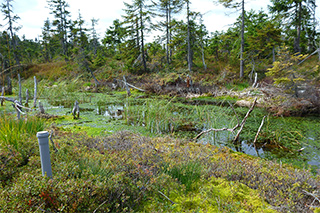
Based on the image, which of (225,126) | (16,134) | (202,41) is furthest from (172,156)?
(202,41)

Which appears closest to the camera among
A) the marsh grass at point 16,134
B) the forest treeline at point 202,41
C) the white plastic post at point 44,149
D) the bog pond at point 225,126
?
the white plastic post at point 44,149

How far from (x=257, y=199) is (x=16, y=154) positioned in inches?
128

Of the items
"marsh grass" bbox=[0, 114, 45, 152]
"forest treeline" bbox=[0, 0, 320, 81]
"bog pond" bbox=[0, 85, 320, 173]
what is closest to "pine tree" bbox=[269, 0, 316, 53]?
"forest treeline" bbox=[0, 0, 320, 81]

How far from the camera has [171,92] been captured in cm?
1323

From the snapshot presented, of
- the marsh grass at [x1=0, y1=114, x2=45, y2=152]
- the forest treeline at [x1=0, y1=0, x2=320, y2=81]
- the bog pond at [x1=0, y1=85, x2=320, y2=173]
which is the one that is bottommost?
the bog pond at [x1=0, y1=85, x2=320, y2=173]

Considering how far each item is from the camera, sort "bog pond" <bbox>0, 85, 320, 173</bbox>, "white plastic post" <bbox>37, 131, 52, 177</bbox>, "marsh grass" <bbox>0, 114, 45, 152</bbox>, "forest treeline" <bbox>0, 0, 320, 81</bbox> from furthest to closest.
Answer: "forest treeline" <bbox>0, 0, 320, 81</bbox> → "bog pond" <bbox>0, 85, 320, 173</bbox> → "marsh grass" <bbox>0, 114, 45, 152</bbox> → "white plastic post" <bbox>37, 131, 52, 177</bbox>

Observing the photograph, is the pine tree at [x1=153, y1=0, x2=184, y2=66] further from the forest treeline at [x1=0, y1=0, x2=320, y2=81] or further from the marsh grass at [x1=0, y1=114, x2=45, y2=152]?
the marsh grass at [x1=0, y1=114, x2=45, y2=152]

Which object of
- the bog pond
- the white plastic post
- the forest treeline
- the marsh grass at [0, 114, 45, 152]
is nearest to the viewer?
the white plastic post

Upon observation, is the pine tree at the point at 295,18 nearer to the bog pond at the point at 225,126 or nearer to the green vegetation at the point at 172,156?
the green vegetation at the point at 172,156

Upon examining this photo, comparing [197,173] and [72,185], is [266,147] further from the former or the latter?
[72,185]

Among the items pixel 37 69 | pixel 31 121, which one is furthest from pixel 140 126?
pixel 37 69

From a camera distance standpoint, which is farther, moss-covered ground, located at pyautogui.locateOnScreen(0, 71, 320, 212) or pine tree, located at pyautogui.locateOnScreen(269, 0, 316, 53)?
pine tree, located at pyautogui.locateOnScreen(269, 0, 316, 53)

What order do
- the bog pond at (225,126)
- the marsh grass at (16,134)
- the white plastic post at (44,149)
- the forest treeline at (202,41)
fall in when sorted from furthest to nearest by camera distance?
the forest treeline at (202,41) → the bog pond at (225,126) → the marsh grass at (16,134) → the white plastic post at (44,149)

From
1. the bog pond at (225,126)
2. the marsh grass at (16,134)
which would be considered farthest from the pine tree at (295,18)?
the marsh grass at (16,134)
